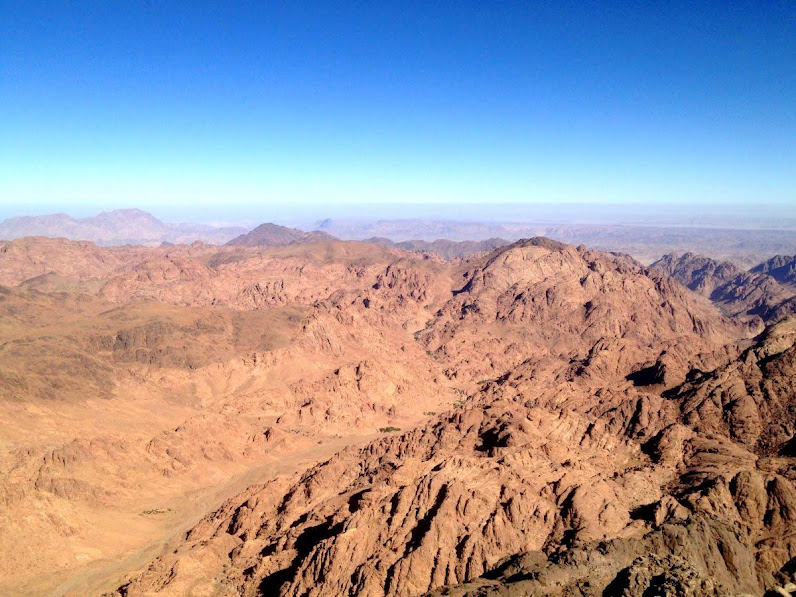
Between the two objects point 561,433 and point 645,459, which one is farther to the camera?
point 561,433

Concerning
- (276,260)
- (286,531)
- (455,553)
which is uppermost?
(276,260)

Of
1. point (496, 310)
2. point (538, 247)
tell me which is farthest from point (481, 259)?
point (496, 310)

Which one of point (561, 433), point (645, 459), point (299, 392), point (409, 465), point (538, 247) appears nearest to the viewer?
point (409, 465)

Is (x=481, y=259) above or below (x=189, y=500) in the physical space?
above

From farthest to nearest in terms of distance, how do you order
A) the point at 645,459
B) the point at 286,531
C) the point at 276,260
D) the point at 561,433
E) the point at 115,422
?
the point at 276,260
the point at 115,422
the point at 561,433
the point at 645,459
the point at 286,531

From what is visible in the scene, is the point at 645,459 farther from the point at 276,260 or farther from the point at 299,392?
the point at 276,260

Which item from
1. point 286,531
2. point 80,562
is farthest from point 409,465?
point 80,562
